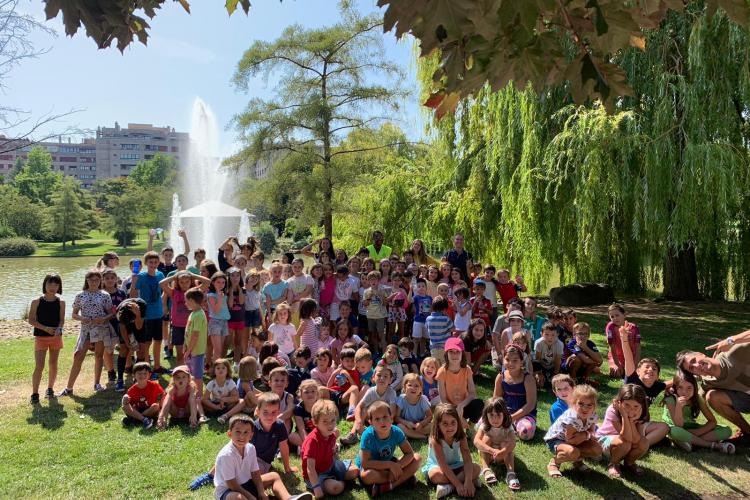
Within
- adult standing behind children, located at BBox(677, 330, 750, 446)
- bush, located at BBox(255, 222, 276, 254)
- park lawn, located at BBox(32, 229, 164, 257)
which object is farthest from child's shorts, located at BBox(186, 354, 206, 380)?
park lawn, located at BBox(32, 229, 164, 257)

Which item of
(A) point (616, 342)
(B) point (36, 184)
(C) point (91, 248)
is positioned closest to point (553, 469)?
(A) point (616, 342)

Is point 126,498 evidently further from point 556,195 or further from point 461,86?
point 556,195

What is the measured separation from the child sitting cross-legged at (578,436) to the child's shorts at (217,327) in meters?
4.17

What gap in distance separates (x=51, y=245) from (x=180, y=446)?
50.9 metres

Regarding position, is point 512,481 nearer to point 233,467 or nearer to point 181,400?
point 233,467

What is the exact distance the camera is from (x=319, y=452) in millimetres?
4215

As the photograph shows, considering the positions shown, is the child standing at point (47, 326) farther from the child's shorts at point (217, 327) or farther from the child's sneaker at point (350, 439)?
the child's sneaker at point (350, 439)

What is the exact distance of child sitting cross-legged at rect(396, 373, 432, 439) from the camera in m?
5.12

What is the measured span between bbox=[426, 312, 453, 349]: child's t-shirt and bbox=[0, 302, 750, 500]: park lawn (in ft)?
2.76

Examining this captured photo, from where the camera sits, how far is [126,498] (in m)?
4.02

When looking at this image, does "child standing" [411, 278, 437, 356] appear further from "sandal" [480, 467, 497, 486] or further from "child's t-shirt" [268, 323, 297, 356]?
"sandal" [480, 467, 497, 486]

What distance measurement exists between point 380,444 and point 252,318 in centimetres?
376

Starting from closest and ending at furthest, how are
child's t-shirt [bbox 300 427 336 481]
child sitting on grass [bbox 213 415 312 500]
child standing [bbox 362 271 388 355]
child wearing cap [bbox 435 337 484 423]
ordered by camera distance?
child sitting on grass [bbox 213 415 312 500] < child's t-shirt [bbox 300 427 336 481] < child wearing cap [bbox 435 337 484 423] < child standing [bbox 362 271 388 355]

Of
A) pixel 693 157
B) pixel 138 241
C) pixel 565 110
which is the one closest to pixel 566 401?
Answer: pixel 693 157
